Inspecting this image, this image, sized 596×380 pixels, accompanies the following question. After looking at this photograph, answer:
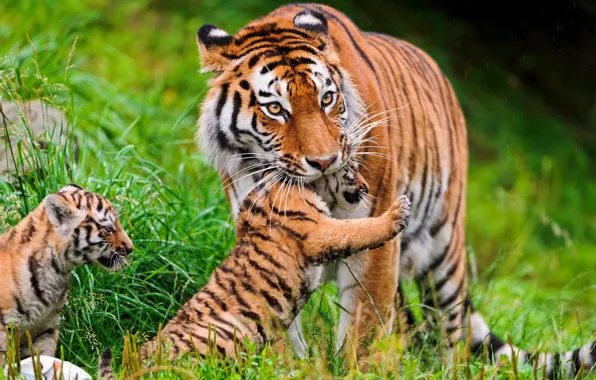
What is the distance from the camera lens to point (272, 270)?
12.8 ft

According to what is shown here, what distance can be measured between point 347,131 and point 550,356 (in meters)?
1.80

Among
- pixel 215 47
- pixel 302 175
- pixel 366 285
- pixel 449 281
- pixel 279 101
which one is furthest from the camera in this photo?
pixel 449 281

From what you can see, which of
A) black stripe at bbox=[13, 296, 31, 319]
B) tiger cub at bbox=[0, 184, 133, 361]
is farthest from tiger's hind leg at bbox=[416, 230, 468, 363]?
black stripe at bbox=[13, 296, 31, 319]

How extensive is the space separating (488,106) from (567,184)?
45.0 inches

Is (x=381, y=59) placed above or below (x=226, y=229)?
above

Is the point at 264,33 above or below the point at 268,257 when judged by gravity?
above

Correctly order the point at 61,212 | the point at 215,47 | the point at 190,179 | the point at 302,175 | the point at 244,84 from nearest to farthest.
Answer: the point at 61,212 → the point at 302,175 → the point at 244,84 → the point at 215,47 → the point at 190,179

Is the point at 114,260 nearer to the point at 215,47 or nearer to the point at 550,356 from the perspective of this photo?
the point at 215,47

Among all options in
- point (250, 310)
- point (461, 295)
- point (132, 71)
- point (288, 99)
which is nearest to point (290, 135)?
point (288, 99)

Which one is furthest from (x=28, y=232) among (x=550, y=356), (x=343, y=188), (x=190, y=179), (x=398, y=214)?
(x=550, y=356)

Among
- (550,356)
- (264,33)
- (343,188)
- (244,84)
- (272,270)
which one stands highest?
(264,33)

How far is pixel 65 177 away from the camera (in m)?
4.64

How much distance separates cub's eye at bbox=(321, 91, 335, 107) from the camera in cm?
418

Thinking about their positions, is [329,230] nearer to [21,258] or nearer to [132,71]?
[21,258]
